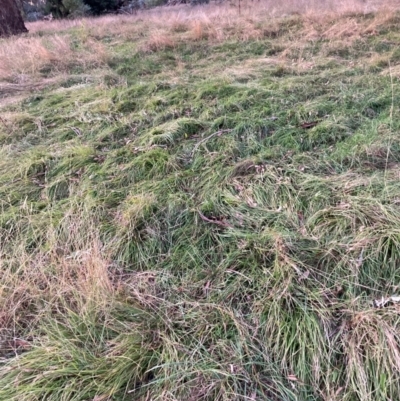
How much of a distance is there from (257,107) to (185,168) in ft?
3.89

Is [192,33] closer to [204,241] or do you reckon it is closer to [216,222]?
[216,222]

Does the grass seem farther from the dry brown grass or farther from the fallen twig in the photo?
the dry brown grass

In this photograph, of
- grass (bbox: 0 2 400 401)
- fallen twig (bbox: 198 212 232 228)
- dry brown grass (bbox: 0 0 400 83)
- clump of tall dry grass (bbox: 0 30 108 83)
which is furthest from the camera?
dry brown grass (bbox: 0 0 400 83)

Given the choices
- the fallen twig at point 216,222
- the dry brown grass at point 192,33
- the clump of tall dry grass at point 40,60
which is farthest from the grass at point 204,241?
the dry brown grass at point 192,33

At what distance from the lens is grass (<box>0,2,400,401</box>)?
151 cm

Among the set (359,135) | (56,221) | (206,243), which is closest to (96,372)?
(206,243)

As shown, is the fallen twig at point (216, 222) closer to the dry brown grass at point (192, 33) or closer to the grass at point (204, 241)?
the grass at point (204, 241)

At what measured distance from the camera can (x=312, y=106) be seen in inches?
133

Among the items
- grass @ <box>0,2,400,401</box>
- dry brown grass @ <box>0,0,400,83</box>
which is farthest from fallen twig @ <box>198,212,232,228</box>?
dry brown grass @ <box>0,0,400,83</box>

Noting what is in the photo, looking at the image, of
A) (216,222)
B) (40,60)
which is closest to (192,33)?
(40,60)

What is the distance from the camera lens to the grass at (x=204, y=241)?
1515 millimetres

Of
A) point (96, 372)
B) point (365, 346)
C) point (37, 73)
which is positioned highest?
point (37, 73)

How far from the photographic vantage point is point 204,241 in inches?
84.6

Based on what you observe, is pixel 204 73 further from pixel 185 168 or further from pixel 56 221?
pixel 56 221
